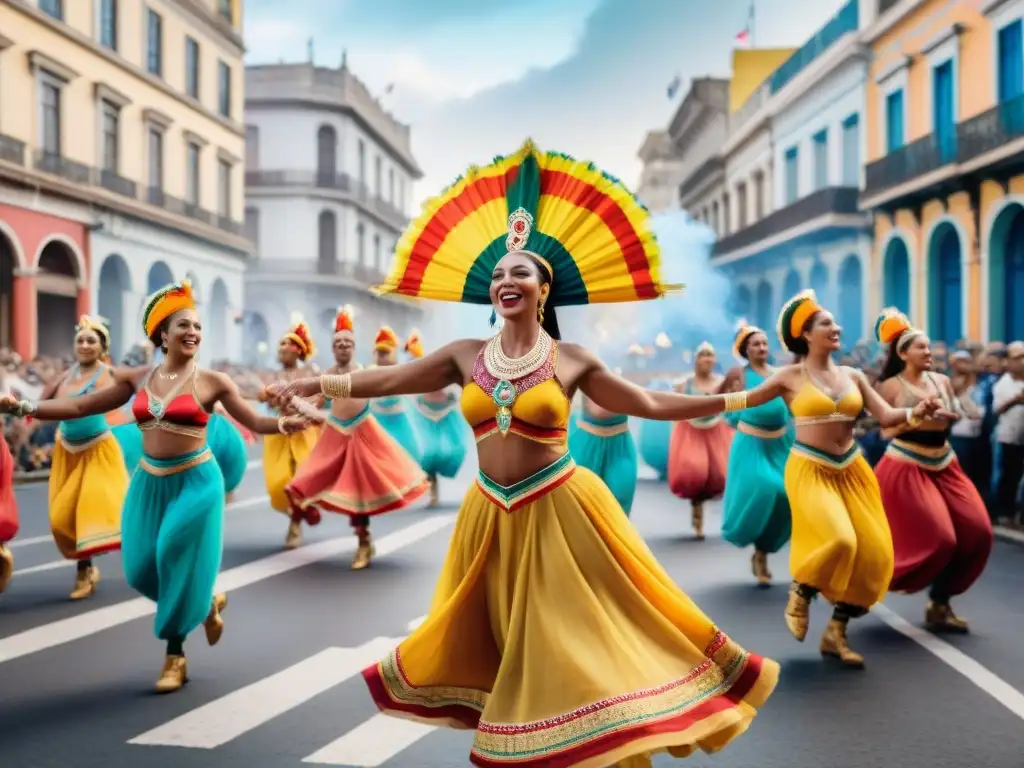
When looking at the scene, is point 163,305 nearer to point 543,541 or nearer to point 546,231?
point 546,231

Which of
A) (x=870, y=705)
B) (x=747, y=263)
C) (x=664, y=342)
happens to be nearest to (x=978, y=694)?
(x=870, y=705)

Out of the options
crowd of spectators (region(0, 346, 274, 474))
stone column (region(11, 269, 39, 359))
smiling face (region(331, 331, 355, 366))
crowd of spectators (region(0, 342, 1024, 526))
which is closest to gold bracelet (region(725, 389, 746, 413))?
crowd of spectators (region(0, 342, 1024, 526))

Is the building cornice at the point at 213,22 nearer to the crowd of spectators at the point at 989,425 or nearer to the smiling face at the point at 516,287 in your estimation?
the crowd of spectators at the point at 989,425

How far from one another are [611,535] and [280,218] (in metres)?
51.1

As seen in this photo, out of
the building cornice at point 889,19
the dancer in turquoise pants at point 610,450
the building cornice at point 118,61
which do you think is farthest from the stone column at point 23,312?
the building cornice at point 889,19

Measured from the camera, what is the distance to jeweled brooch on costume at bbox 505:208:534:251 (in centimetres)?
519

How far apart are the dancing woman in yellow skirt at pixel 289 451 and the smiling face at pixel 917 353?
5788 millimetres

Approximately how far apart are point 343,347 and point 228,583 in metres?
2.60

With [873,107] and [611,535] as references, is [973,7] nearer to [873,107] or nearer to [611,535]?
[873,107]

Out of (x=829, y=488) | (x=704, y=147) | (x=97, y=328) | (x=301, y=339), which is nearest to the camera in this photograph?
(x=829, y=488)

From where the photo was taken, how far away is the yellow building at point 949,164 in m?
22.6

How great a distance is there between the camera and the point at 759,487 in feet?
32.2

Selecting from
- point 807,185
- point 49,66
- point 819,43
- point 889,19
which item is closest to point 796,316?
point 889,19

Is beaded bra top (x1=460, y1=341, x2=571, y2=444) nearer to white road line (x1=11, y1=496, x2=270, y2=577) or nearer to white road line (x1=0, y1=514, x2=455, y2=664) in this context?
white road line (x1=0, y1=514, x2=455, y2=664)
